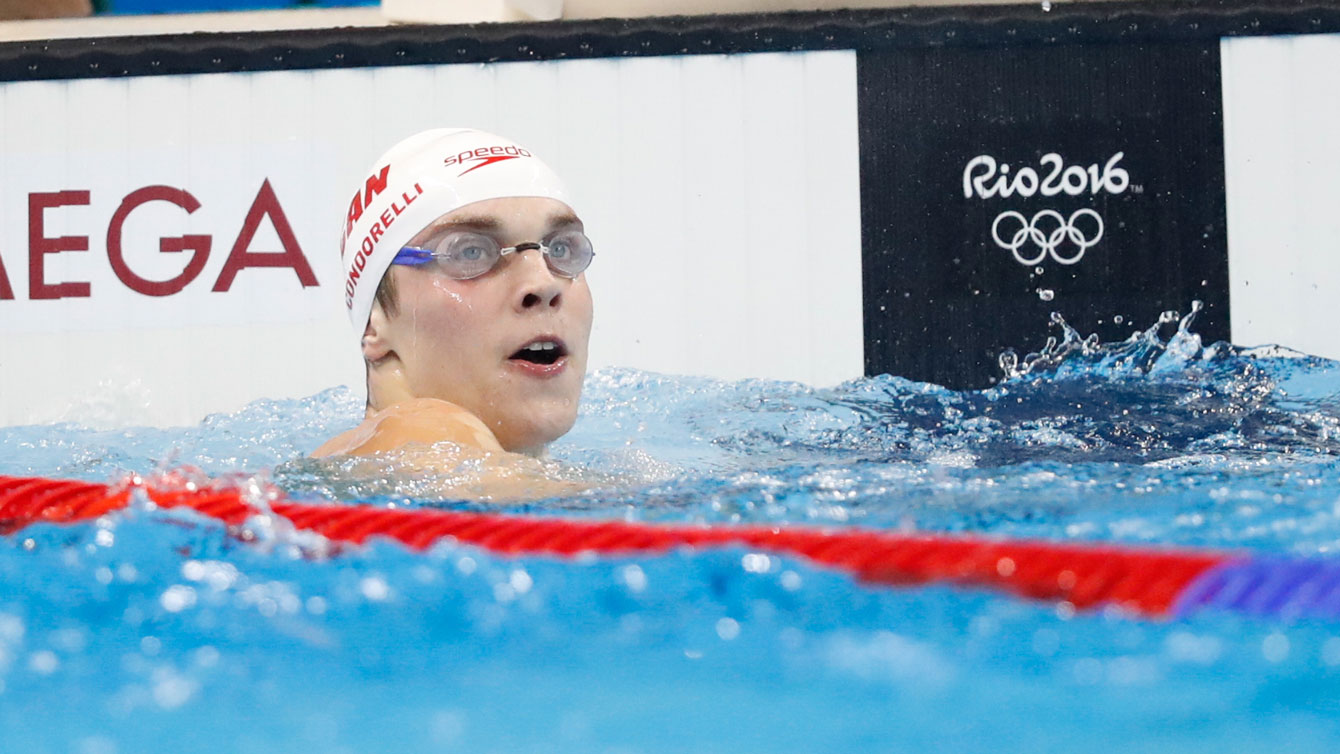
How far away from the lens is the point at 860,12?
3.81m

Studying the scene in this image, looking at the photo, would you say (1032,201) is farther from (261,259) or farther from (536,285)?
(261,259)

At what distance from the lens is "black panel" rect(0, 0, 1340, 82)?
373cm

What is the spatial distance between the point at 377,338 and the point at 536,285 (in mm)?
340

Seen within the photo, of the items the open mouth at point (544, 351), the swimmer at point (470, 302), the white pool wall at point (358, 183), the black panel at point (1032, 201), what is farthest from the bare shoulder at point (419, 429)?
the black panel at point (1032, 201)

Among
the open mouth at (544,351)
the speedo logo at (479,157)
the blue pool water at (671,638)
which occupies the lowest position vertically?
the blue pool water at (671,638)

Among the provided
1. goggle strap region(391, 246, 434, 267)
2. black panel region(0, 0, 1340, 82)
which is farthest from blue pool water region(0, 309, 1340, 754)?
black panel region(0, 0, 1340, 82)

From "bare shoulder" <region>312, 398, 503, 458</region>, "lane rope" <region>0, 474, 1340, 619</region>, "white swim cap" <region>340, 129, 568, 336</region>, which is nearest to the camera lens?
"lane rope" <region>0, 474, 1340, 619</region>

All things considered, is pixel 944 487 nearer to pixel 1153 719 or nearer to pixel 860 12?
pixel 1153 719

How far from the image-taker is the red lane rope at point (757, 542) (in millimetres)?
1167

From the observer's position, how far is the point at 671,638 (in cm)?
114

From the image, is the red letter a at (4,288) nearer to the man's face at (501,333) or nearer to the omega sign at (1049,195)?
the man's face at (501,333)

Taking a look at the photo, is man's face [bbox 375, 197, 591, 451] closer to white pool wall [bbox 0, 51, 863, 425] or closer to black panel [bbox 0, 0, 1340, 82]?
white pool wall [bbox 0, 51, 863, 425]

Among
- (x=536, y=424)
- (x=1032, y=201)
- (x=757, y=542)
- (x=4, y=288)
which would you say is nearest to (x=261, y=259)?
(x=4, y=288)

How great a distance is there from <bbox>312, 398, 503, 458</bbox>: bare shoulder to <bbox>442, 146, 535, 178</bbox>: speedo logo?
0.43 metres
